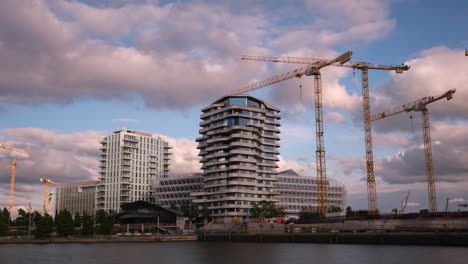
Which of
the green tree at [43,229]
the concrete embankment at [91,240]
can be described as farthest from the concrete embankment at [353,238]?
the green tree at [43,229]

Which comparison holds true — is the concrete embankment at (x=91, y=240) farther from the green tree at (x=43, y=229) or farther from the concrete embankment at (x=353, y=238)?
the concrete embankment at (x=353, y=238)

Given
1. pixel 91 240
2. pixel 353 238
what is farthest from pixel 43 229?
pixel 353 238

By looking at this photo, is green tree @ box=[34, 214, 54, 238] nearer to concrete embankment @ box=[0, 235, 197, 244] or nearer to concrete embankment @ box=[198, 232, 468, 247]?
concrete embankment @ box=[0, 235, 197, 244]

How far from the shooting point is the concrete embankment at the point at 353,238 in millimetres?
116875

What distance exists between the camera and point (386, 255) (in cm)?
9350

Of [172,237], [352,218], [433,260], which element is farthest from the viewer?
[172,237]

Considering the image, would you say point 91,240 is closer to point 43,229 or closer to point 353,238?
point 43,229

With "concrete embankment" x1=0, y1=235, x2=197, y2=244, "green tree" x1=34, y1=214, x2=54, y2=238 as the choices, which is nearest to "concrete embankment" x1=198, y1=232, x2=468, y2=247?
"concrete embankment" x1=0, y1=235, x2=197, y2=244

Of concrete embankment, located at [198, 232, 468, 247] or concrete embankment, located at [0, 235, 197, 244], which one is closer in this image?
concrete embankment, located at [198, 232, 468, 247]

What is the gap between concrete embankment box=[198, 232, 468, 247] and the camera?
4601 inches

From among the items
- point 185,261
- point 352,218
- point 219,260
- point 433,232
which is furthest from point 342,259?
point 352,218

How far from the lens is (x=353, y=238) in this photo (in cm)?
13862

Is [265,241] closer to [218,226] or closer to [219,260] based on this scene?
[218,226]

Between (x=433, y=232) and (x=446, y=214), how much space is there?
6.91m
